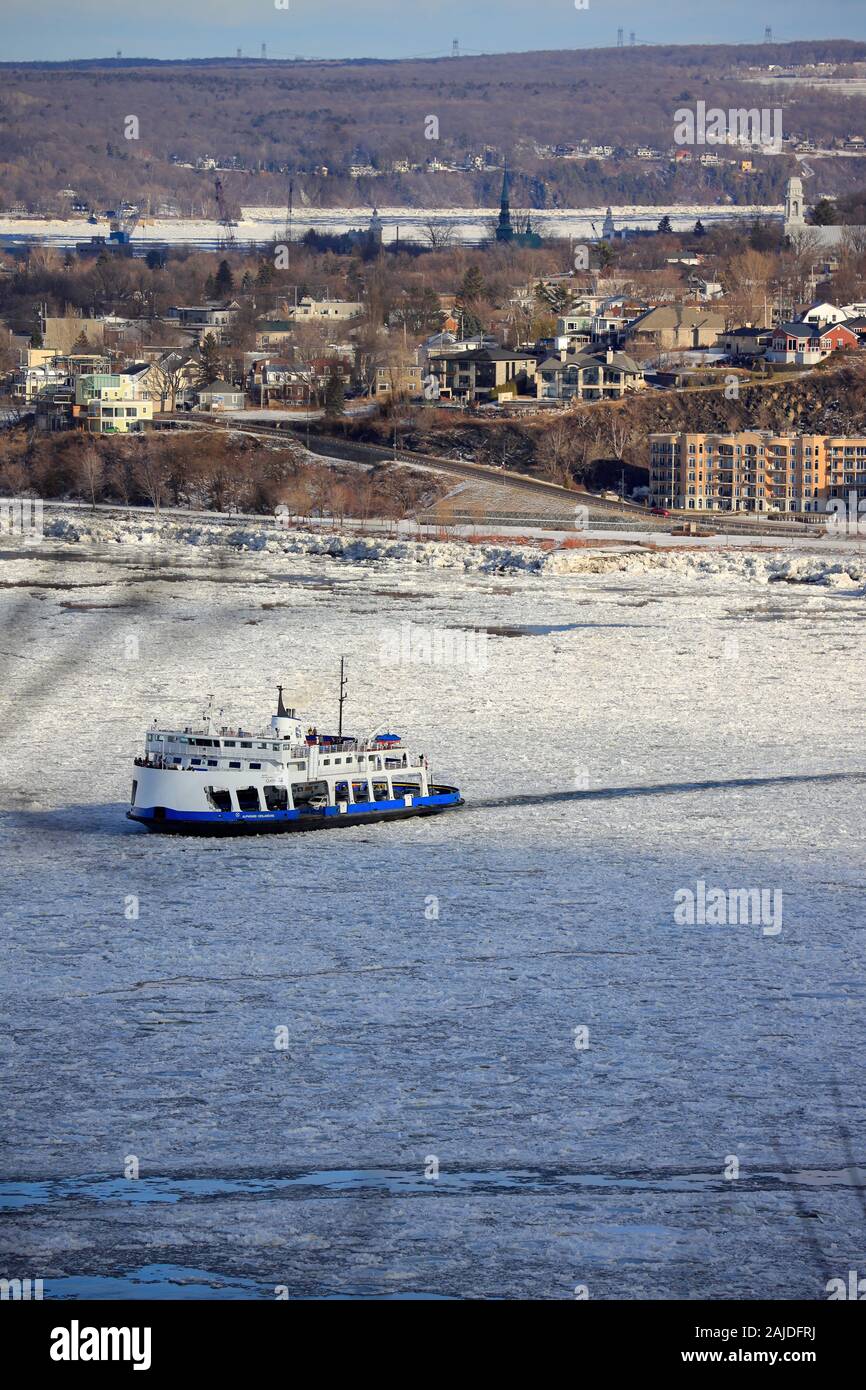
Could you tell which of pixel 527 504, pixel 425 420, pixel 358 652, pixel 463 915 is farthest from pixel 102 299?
pixel 463 915

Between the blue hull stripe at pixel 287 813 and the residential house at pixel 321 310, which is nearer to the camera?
the blue hull stripe at pixel 287 813

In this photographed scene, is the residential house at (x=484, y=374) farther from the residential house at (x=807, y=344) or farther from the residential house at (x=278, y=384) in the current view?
the residential house at (x=807, y=344)

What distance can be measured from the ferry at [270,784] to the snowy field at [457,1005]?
55 cm

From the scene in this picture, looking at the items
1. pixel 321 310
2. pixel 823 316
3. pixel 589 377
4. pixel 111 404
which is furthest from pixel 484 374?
pixel 321 310

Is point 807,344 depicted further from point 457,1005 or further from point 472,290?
point 457,1005

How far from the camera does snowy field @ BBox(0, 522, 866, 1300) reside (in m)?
14.1

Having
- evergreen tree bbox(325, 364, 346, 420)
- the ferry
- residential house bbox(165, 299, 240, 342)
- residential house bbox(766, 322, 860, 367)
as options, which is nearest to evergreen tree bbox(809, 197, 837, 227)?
residential house bbox(165, 299, 240, 342)

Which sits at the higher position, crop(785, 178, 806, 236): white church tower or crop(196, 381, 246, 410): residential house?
crop(785, 178, 806, 236): white church tower

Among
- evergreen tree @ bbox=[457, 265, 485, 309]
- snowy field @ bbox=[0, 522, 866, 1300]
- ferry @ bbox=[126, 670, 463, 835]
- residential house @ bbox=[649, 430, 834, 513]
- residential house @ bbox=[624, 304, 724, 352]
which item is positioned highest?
evergreen tree @ bbox=[457, 265, 485, 309]

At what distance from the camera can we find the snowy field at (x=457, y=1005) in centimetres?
1408

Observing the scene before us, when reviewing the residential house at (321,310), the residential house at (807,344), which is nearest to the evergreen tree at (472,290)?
the residential house at (321,310)

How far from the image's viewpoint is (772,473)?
72.8 m

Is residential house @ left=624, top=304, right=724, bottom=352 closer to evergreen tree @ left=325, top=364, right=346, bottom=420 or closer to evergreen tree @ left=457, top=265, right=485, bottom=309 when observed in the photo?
evergreen tree @ left=325, top=364, right=346, bottom=420

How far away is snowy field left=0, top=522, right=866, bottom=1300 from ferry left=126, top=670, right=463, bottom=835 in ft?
1.81
